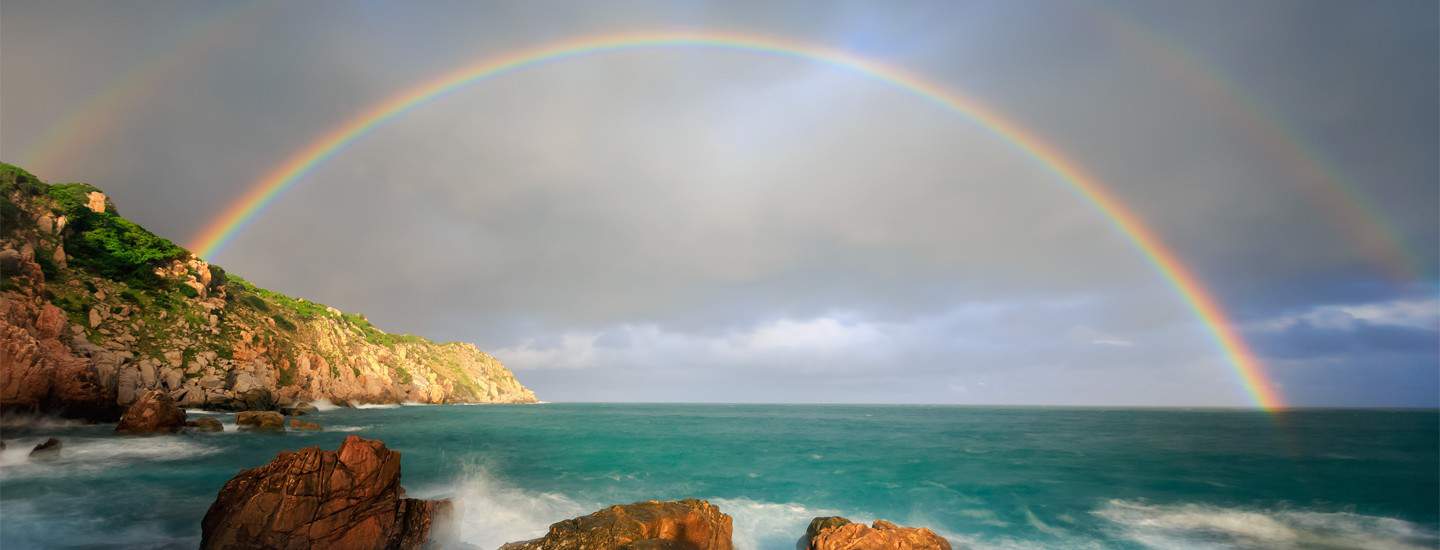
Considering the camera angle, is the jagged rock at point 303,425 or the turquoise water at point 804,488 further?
the jagged rock at point 303,425

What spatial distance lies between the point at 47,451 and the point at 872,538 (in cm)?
3270

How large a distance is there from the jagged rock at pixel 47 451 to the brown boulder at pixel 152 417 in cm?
765

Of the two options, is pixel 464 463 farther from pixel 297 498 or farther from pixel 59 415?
pixel 59 415

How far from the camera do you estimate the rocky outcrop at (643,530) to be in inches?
423

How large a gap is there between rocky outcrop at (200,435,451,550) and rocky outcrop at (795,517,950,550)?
10.5m

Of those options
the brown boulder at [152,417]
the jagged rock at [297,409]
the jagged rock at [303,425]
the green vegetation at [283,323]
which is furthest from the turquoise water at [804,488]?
the green vegetation at [283,323]

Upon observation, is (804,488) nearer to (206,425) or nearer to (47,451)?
(47,451)

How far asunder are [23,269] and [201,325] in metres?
15.1

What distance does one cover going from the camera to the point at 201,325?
1898 inches

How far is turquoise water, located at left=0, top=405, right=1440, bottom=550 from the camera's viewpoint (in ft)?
56.5

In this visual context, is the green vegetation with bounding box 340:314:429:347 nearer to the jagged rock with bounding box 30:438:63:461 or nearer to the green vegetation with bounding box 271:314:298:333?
the green vegetation with bounding box 271:314:298:333

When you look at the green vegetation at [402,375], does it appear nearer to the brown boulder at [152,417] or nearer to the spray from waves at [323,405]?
the spray from waves at [323,405]

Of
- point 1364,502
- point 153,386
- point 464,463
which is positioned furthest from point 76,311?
point 1364,502

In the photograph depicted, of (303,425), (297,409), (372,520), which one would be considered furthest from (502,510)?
(297,409)
